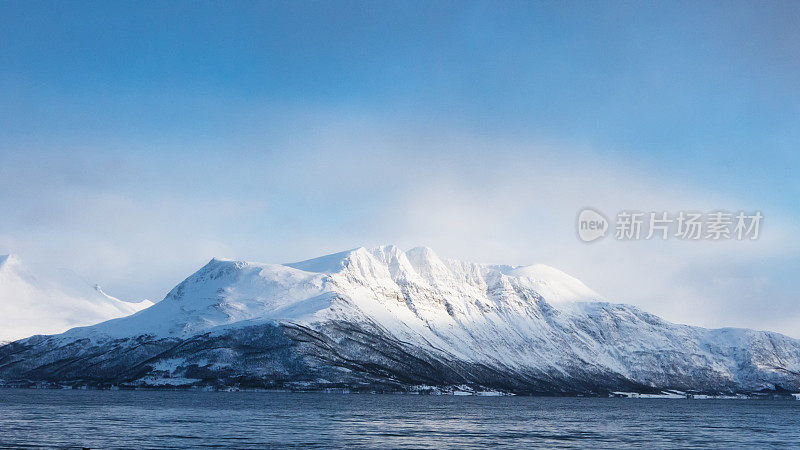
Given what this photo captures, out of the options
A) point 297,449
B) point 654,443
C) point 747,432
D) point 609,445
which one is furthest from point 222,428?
point 747,432

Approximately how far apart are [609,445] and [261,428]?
5615cm

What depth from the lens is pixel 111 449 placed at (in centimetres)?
8444

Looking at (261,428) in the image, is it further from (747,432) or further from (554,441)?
(747,432)

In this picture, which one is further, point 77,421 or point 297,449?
point 77,421

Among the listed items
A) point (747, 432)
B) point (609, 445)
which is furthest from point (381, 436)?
point (747, 432)

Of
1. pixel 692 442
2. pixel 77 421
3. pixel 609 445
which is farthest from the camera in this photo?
pixel 77 421

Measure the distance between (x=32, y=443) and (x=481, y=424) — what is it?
8950 centimetres

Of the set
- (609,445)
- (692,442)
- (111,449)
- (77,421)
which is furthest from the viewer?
(77,421)

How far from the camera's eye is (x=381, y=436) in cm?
11212

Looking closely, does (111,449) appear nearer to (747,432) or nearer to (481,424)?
(481,424)

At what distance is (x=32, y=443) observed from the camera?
86375 mm

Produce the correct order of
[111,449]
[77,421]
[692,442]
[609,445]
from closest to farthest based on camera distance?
[111,449], [609,445], [692,442], [77,421]

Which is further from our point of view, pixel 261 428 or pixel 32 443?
pixel 261 428

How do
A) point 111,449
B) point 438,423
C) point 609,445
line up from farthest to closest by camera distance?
point 438,423 → point 609,445 → point 111,449
